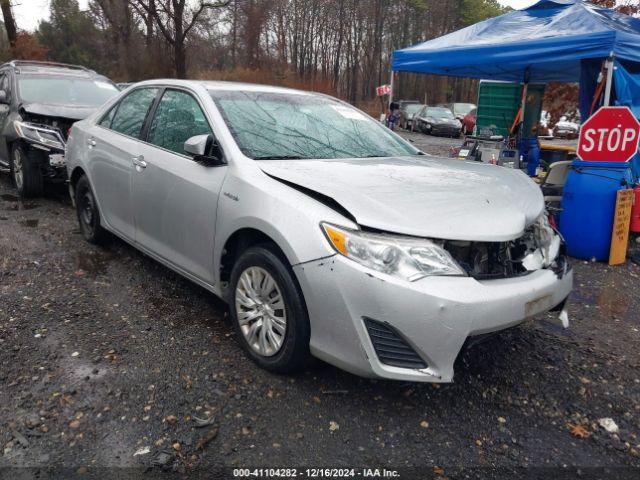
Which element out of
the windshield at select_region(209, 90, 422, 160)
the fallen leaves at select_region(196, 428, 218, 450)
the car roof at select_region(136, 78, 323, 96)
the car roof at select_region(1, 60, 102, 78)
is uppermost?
the car roof at select_region(1, 60, 102, 78)

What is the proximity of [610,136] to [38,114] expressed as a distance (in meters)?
6.66

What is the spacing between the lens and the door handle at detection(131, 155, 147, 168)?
386cm

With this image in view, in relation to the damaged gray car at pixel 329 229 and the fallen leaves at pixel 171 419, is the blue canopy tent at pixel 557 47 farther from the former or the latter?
the fallen leaves at pixel 171 419

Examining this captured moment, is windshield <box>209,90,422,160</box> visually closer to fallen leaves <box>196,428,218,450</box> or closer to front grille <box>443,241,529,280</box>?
front grille <box>443,241,529,280</box>

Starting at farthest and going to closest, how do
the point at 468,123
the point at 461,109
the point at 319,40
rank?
the point at 319,40, the point at 461,109, the point at 468,123

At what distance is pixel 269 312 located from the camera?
9.34 ft

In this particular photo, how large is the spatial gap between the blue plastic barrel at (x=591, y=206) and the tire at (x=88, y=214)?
4642 mm

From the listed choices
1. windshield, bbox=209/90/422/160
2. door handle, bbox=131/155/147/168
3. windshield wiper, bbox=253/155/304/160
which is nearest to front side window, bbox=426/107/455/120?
windshield, bbox=209/90/422/160

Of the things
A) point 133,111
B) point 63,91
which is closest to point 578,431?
point 133,111

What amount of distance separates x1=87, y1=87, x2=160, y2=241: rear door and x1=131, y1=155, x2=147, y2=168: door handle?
0.01m

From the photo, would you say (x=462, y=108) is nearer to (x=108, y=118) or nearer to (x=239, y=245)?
(x=108, y=118)

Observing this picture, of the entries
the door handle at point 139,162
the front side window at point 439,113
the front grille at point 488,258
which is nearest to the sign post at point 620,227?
the front grille at point 488,258

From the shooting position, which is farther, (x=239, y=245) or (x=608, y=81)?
(x=608, y=81)

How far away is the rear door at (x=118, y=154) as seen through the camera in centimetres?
412
